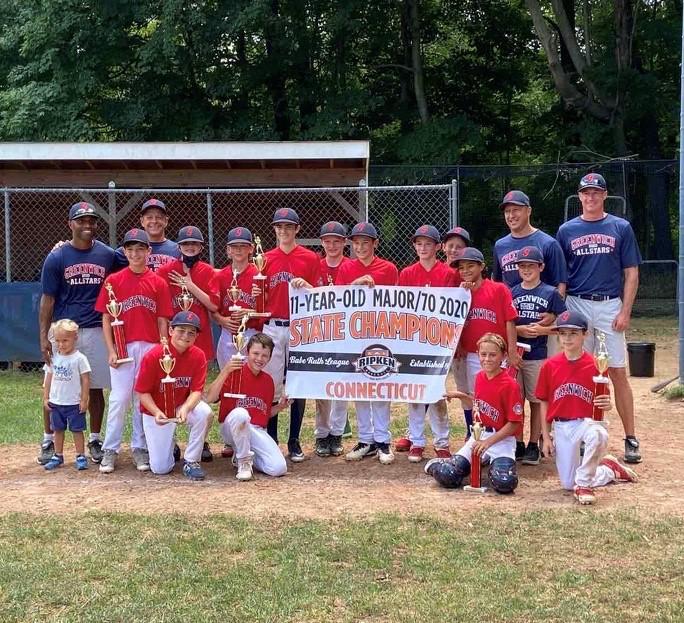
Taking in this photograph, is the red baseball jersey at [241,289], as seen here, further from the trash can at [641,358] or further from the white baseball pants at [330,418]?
the trash can at [641,358]

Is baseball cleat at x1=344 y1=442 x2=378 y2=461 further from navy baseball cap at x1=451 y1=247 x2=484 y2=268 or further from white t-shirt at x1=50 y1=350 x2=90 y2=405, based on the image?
white t-shirt at x1=50 y1=350 x2=90 y2=405

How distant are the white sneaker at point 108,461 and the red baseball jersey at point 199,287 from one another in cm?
102

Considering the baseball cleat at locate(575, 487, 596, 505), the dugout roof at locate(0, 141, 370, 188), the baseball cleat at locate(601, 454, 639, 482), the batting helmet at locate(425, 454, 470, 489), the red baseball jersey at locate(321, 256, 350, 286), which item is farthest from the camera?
the dugout roof at locate(0, 141, 370, 188)

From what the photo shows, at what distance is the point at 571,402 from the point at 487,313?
961 millimetres

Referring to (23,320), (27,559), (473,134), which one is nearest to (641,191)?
(473,134)

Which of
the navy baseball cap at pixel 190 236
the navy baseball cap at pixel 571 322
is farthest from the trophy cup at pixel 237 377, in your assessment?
the navy baseball cap at pixel 571 322

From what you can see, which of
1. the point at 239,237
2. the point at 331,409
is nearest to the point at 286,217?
the point at 239,237

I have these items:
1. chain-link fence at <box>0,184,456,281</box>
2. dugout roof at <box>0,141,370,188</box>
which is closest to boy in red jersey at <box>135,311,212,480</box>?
dugout roof at <box>0,141,370,188</box>

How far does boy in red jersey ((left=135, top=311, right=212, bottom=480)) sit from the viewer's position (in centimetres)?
593

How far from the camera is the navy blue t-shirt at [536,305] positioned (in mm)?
6027

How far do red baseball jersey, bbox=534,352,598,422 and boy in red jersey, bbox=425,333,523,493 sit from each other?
8.0 inches

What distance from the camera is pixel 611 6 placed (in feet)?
71.9

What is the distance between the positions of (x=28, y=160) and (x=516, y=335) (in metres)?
8.90

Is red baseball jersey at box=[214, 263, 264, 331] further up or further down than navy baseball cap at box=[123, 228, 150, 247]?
further down
